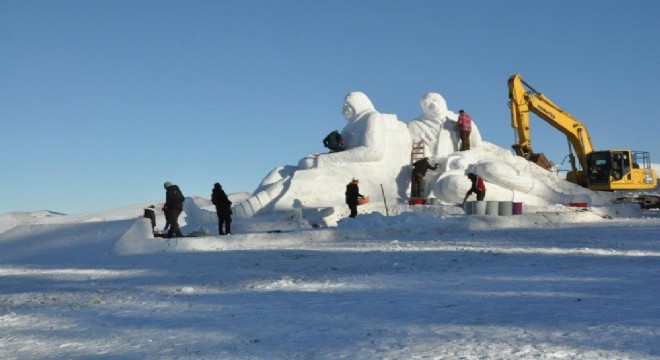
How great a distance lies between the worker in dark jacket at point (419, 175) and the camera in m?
20.3

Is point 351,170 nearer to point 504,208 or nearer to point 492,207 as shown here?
point 492,207

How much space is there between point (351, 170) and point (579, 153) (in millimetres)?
10127

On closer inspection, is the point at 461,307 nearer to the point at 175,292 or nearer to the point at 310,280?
the point at 310,280

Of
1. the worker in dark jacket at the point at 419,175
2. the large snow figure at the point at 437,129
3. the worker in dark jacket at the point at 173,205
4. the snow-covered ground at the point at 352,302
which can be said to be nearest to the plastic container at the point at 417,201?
the worker in dark jacket at the point at 419,175

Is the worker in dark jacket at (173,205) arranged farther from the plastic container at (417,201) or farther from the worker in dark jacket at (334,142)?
the worker in dark jacket at (334,142)

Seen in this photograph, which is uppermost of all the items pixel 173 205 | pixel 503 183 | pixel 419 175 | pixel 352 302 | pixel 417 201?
pixel 419 175

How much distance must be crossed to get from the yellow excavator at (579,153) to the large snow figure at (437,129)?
3157 millimetres

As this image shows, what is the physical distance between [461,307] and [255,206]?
14.4 metres

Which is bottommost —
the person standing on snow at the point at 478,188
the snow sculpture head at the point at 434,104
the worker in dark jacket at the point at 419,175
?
the person standing on snow at the point at 478,188

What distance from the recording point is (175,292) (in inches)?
249

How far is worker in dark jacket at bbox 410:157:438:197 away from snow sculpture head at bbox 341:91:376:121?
2.76 meters

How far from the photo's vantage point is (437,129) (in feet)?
72.2

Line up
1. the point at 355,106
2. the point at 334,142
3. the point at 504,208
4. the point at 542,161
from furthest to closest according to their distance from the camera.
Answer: the point at 542,161 → the point at 355,106 → the point at 334,142 → the point at 504,208

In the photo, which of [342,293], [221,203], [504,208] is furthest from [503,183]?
[342,293]
